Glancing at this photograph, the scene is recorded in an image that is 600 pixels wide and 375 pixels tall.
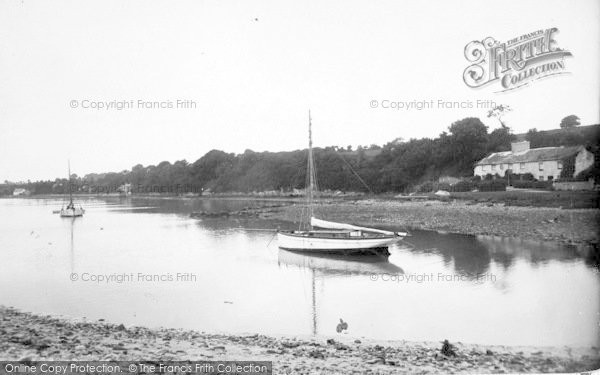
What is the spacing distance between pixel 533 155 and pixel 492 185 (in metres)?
5.03

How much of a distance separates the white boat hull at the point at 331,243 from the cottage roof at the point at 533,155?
29.1ft

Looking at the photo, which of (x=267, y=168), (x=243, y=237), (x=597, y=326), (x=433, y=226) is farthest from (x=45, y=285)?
(x=267, y=168)

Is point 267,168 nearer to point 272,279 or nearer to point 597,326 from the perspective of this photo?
point 272,279


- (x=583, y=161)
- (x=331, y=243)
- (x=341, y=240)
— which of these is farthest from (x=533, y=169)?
(x=331, y=243)

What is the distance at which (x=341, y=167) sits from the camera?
59469mm

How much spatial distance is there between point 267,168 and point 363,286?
59.7 m

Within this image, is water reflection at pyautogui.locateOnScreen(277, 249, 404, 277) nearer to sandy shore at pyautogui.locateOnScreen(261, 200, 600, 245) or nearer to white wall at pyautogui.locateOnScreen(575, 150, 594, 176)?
sandy shore at pyautogui.locateOnScreen(261, 200, 600, 245)

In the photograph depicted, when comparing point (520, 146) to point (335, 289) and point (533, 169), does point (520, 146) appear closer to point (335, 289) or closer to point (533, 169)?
point (533, 169)

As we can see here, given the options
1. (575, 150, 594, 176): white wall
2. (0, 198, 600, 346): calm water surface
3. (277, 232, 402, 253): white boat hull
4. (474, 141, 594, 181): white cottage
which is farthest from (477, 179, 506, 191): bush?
(277, 232, 402, 253): white boat hull

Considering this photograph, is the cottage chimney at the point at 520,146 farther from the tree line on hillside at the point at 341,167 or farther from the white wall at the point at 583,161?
the white wall at the point at 583,161

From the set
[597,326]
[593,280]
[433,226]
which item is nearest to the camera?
[597,326]

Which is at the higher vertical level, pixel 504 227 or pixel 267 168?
pixel 267 168

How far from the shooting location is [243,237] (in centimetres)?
2741

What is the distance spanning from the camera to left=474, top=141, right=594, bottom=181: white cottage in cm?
1827
